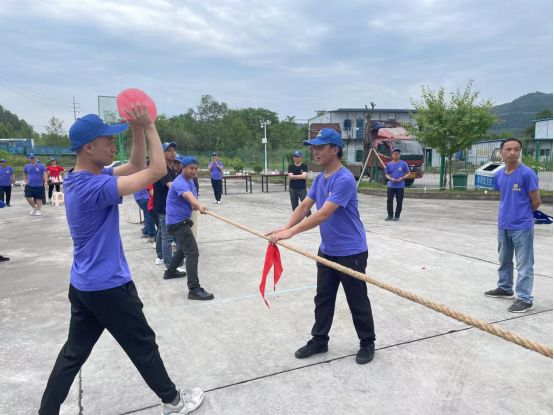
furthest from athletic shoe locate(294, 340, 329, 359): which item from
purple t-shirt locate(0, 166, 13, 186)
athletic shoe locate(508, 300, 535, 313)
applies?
purple t-shirt locate(0, 166, 13, 186)

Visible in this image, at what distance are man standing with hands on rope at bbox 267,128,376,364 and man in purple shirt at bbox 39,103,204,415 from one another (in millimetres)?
1188

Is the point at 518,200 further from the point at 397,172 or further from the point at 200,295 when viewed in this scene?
the point at 397,172

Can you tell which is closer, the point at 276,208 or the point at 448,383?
the point at 448,383

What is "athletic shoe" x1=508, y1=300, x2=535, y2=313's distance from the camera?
401cm

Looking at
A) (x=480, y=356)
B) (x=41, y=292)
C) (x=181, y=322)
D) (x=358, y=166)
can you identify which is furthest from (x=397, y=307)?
(x=358, y=166)

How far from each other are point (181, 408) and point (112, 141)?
67.2 inches

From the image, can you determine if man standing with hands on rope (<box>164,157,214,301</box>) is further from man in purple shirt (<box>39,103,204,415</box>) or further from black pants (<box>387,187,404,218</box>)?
black pants (<box>387,187,404,218</box>)

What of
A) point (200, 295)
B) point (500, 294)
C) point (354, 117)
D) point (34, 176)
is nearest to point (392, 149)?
point (34, 176)

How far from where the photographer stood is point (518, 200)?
4.13m

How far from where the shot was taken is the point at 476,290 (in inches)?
185

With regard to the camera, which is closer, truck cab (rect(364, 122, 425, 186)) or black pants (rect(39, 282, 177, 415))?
black pants (rect(39, 282, 177, 415))

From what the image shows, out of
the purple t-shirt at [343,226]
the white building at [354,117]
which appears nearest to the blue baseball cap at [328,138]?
the purple t-shirt at [343,226]

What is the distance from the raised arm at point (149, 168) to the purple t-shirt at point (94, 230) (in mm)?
77

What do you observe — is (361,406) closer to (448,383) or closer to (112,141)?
(448,383)
